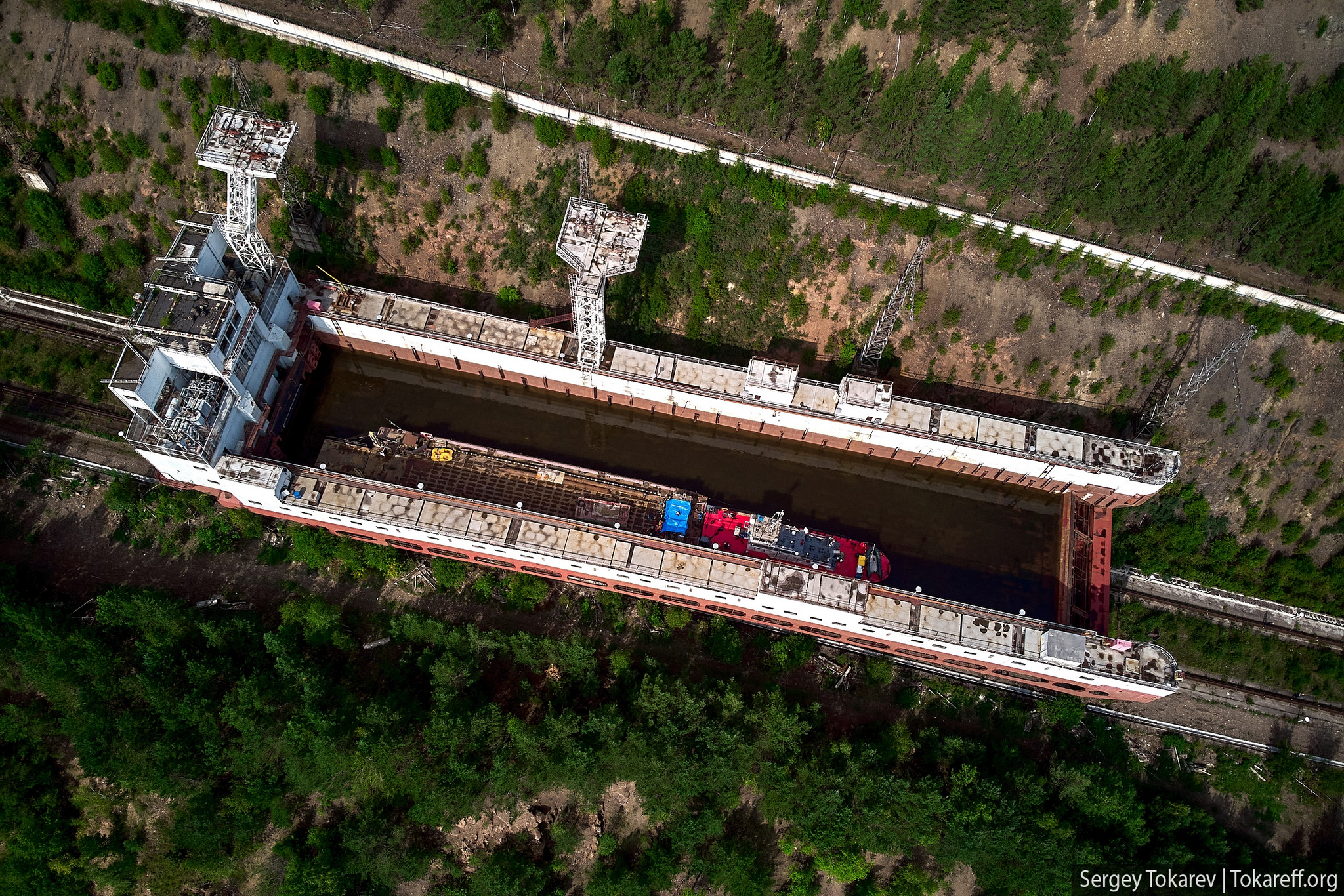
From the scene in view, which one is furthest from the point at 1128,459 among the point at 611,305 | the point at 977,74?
the point at 611,305

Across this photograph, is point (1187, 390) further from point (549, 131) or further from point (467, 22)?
point (467, 22)

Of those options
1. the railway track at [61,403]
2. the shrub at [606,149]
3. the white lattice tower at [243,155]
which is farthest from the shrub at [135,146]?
the shrub at [606,149]

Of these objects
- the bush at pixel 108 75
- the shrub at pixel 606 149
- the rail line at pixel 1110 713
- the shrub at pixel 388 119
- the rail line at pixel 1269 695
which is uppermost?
the shrub at pixel 606 149

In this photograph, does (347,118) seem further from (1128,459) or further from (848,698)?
(1128,459)

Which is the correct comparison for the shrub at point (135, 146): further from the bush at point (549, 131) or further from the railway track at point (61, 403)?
the bush at point (549, 131)

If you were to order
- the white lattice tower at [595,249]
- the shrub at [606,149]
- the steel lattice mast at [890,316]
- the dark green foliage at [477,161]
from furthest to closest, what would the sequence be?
the dark green foliage at [477,161] → the shrub at [606,149] → the steel lattice mast at [890,316] → the white lattice tower at [595,249]

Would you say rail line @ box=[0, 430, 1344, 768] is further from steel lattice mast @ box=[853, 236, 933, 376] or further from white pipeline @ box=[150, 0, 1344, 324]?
white pipeline @ box=[150, 0, 1344, 324]
